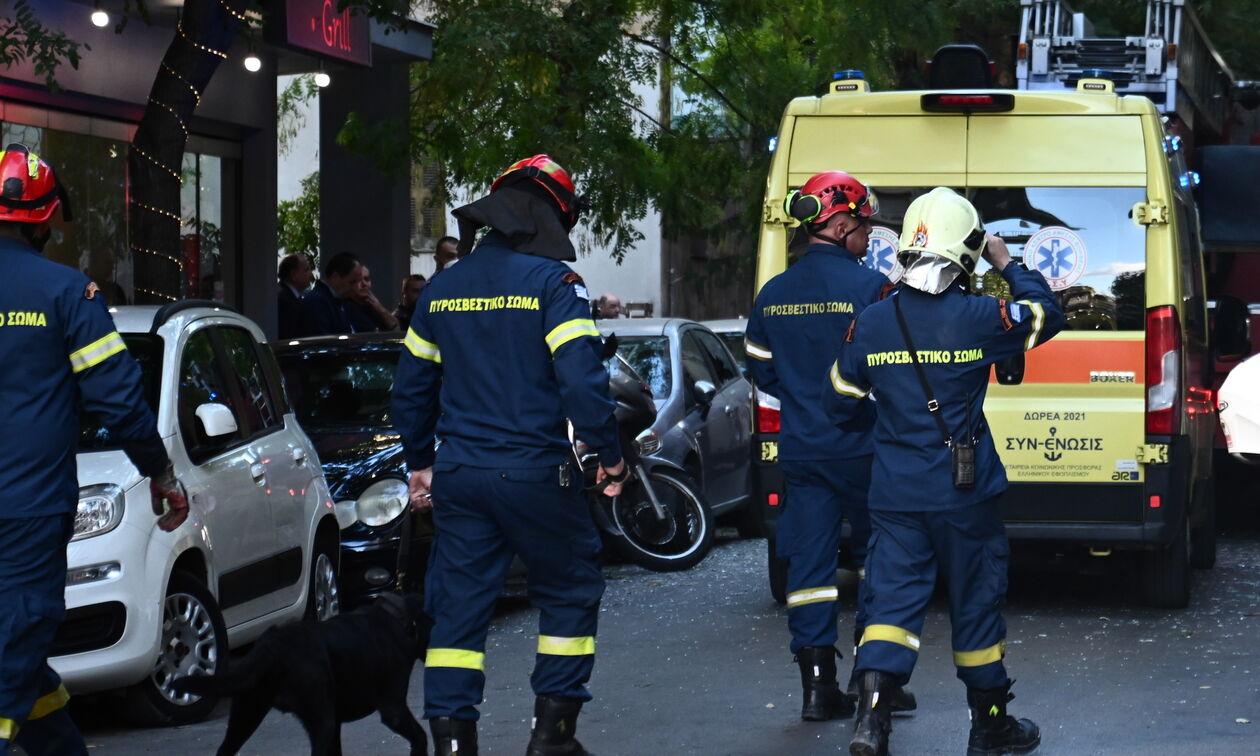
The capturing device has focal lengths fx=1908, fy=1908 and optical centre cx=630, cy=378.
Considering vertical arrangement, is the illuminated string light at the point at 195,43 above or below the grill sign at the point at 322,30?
below

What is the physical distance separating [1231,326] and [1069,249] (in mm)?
2580

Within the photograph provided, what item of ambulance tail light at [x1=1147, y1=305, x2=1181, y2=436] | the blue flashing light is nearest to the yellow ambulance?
ambulance tail light at [x1=1147, y1=305, x2=1181, y2=436]

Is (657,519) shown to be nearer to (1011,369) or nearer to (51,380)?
(1011,369)

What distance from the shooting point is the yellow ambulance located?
8852mm


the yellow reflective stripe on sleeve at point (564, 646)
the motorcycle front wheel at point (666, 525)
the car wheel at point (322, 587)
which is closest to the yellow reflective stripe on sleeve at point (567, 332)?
the yellow reflective stripe on sleeve at point (564, 646)

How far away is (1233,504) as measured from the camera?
47.4 ft

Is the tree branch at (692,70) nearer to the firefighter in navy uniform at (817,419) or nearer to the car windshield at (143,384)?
the car windshield at (143,384)

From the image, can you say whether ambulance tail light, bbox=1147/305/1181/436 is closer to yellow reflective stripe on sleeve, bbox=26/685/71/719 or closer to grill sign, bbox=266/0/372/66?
yellow reflective stripe on sleeve, bbox=26/685/71/719

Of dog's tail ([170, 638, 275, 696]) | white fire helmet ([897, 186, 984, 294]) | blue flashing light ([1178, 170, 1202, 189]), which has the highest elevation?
blue flashing light ([1178, 170, 1202, 189])

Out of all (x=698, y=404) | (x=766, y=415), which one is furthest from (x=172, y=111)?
(x=766, y=415)

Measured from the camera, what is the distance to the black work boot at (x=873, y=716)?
5.64 metres

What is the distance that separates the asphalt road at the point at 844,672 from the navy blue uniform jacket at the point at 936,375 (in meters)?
1.07

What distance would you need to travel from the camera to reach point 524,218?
584cm

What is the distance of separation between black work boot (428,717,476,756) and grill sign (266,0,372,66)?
7.49m
